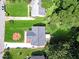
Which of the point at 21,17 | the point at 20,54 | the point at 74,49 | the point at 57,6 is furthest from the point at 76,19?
the point at 21,17

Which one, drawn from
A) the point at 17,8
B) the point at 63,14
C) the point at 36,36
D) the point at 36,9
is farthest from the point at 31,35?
the point at 63,14

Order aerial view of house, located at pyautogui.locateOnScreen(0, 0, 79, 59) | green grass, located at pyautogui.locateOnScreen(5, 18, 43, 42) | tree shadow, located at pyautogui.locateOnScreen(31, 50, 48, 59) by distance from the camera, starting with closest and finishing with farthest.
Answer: aerial view of house, located at pyautogui.locateOnScreen(0, 0, 79, 59) < tree shadow, located at pyautogui.locateOnScreen(31, 50, 48, 59) < green grass, located at pyautogui.locateOnScreen(5, 18, 43, 42)

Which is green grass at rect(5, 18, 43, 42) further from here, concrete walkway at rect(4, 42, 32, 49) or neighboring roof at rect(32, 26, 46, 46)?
neighboring roof at rect(32, 26, 46, 46)

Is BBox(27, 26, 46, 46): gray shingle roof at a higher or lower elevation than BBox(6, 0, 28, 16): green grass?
lower

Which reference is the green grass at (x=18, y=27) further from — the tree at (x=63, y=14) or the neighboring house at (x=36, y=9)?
the tree at (x=63, y=14)

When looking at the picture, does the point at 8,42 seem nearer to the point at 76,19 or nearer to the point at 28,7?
the point at 28,7

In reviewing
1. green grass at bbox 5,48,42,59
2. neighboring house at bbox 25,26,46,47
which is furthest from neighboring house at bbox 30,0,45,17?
green grass at bbox 5,48,42,59

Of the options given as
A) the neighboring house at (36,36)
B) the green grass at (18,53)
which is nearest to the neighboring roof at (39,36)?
the neighboring house at (36,36)
